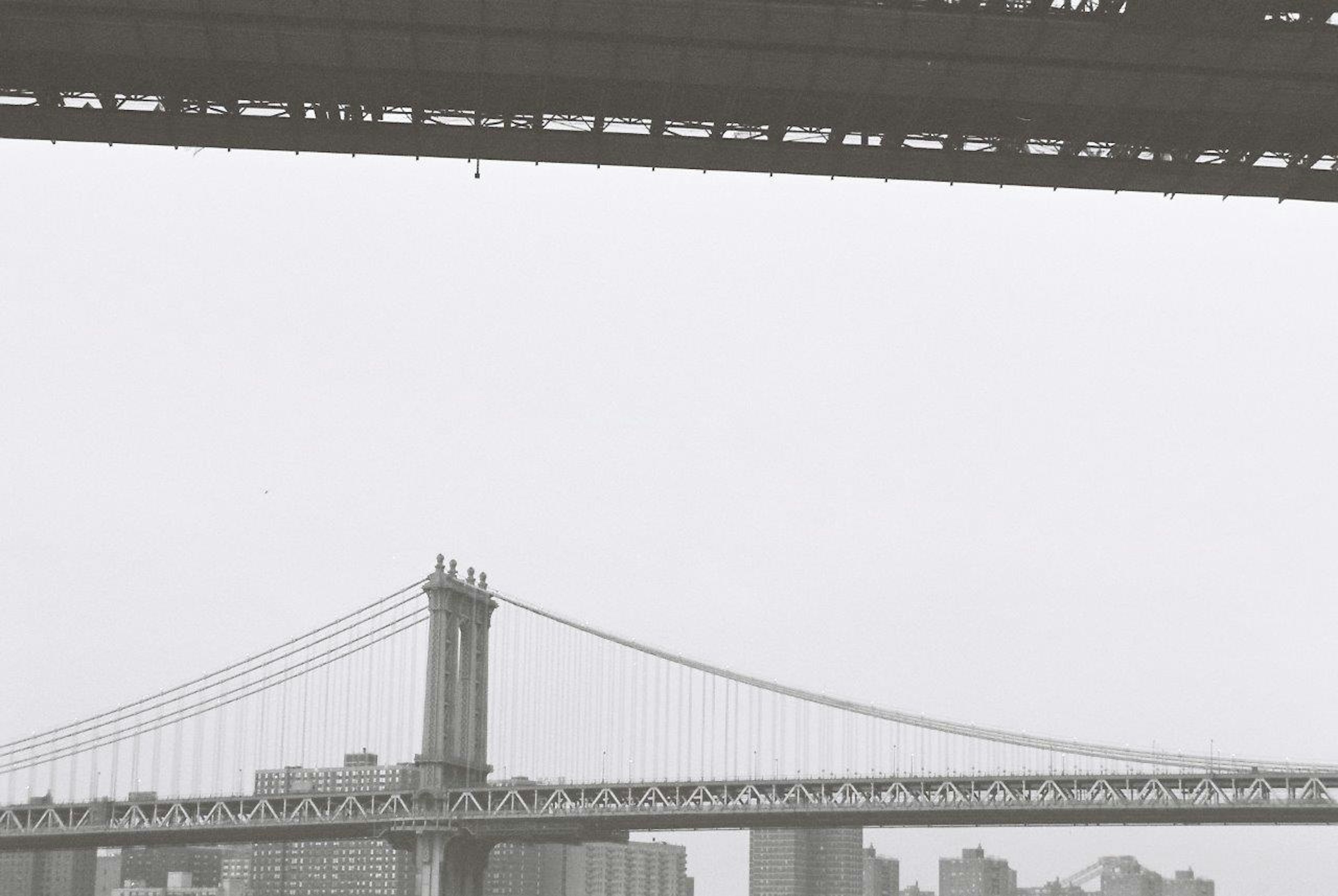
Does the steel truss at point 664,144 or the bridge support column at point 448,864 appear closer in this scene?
the steel truss at point 664,144

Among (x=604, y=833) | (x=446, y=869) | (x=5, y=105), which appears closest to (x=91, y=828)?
(x=446, y=869)

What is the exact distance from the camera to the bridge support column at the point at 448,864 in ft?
380

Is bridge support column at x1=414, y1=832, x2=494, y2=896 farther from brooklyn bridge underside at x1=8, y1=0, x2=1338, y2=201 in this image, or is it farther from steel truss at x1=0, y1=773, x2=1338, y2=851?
brooklyn bridge underside at x1=8, y1=0, x2=1338, y2=201

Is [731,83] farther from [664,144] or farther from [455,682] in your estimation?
[455,682]

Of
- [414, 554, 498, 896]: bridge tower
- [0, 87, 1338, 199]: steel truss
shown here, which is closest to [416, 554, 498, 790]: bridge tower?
[414, 554, 498, 896]: bridge tower

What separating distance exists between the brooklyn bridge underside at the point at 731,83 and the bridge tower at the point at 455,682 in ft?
312

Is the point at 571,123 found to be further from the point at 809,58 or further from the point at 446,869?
the point at 446,869

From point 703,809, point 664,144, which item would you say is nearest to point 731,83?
point 664,144

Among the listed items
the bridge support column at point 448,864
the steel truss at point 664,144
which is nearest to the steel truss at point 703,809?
the bridge support column at point 448,864

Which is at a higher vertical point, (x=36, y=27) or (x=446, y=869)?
(x=36, y=27)

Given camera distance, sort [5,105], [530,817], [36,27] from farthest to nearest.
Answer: [530,817] < [5,105] < [36,27]

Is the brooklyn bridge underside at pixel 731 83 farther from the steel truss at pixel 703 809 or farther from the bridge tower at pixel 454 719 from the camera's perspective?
the bridge tower at pixel 454 719

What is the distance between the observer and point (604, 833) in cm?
11750

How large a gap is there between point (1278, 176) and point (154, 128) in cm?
1406
